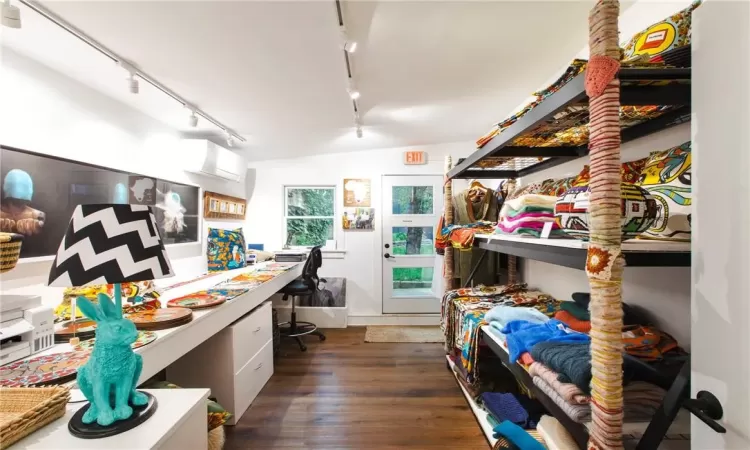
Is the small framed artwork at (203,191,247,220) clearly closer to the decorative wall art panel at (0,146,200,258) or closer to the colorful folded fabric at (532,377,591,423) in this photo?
the decorative wall art panel at (0,146,200,258)

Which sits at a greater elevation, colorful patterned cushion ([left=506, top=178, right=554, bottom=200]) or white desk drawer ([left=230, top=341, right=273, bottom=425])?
colorful patterned cushion ([left=506, top=178, right=554, bottom=200])

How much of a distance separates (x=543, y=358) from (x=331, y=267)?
3213 mm

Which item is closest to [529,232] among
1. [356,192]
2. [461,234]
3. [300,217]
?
[461,234]

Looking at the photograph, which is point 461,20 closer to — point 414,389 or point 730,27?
point 730,27

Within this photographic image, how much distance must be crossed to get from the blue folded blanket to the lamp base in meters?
1.40

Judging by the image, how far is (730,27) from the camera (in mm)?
623

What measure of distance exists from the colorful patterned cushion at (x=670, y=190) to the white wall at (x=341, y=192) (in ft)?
9.76

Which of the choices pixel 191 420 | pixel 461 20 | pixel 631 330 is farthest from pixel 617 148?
pixel 191 420

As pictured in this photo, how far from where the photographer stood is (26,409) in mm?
828

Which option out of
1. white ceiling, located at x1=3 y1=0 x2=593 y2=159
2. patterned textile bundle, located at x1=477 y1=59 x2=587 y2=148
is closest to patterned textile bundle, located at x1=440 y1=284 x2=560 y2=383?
patterned textile bundle, located at x1=477 y1=59 x2=587 y2=148

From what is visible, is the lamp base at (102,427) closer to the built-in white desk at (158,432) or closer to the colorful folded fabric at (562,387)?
the built-in white desk at (158,432)

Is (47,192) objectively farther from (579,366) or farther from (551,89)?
(579,366)

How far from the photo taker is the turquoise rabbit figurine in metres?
0.83

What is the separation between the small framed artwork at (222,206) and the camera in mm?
3082
